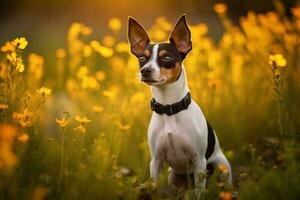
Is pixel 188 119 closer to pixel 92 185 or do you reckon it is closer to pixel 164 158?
pixel 164 158

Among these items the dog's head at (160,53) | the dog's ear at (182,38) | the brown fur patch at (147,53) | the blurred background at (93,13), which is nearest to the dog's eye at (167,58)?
the dog's head at (160,53)

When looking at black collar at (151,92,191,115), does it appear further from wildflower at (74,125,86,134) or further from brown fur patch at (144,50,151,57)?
wildflower at (74,125,86,134)

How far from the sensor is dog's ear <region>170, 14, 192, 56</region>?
4.12 m

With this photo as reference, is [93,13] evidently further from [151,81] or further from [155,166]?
[151,81]

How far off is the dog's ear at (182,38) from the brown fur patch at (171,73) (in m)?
0.25

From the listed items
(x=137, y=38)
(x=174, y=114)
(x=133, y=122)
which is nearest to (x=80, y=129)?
(x=174, y=114)

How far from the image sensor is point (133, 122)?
5539 mm

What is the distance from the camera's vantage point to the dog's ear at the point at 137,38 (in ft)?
14.0

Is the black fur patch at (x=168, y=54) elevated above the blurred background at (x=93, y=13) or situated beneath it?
situated beneath

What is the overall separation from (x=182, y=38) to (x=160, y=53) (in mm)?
323

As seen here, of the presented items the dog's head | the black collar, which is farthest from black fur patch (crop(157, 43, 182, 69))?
the black collar

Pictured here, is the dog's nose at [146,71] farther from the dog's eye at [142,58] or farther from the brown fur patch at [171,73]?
the dog's eye at [142,58]

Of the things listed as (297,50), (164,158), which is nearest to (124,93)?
(297,50)

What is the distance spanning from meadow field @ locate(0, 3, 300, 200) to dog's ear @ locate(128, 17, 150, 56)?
0.46 metres
